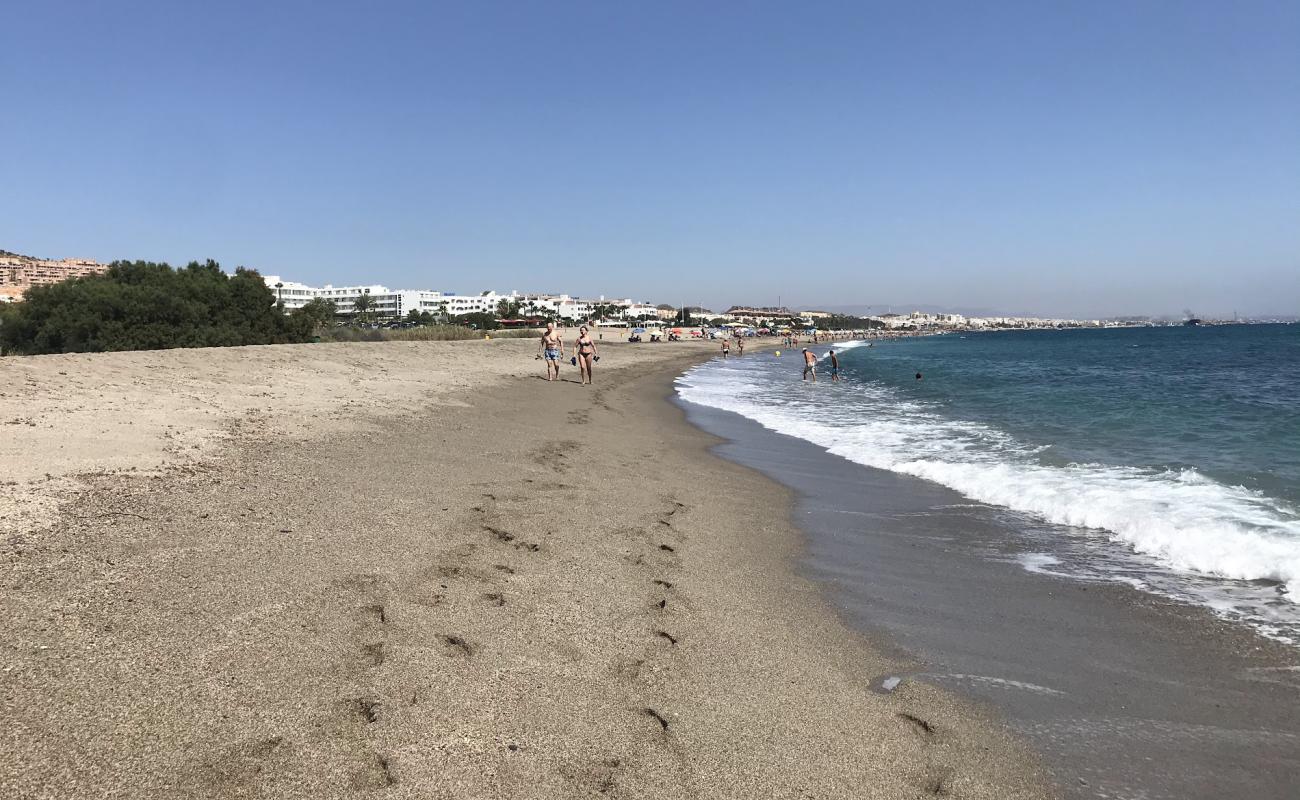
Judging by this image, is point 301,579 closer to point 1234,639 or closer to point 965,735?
point 965,735

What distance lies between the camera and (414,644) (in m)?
3.43

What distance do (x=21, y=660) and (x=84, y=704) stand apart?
1.62ft

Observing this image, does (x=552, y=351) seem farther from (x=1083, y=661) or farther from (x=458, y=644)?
(x=1083, y=661)

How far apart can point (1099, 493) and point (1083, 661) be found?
4.89 m

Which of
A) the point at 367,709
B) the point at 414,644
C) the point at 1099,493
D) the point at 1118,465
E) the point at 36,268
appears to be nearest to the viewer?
the point at 367,709

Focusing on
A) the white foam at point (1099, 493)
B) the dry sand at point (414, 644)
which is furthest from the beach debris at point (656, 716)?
the white foam at point (1099, 493)

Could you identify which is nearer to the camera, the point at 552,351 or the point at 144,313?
the point at 552,351

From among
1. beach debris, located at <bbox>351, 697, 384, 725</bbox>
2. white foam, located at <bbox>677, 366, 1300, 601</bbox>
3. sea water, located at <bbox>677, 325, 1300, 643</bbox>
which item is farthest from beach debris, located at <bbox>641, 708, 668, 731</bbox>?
white foam, located at <bbox>677, 366, 1300, 601</bbox>

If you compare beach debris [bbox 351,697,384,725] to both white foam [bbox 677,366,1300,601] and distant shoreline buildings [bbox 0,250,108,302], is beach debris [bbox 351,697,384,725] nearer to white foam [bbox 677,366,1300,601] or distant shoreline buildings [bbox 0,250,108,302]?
white foam [bbox 677,366,1300,601]

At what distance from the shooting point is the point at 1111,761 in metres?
3.04

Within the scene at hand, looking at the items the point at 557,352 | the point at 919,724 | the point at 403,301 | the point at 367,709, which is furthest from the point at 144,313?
the point at 403,301

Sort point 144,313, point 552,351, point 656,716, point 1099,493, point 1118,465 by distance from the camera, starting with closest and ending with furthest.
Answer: point 656,716 → point 1099,493 → point 1118,465 → point 552,351 → point 144,313

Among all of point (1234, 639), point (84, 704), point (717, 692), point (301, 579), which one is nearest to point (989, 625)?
point (1234, 639)

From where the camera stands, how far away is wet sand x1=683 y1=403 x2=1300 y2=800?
119 inches
